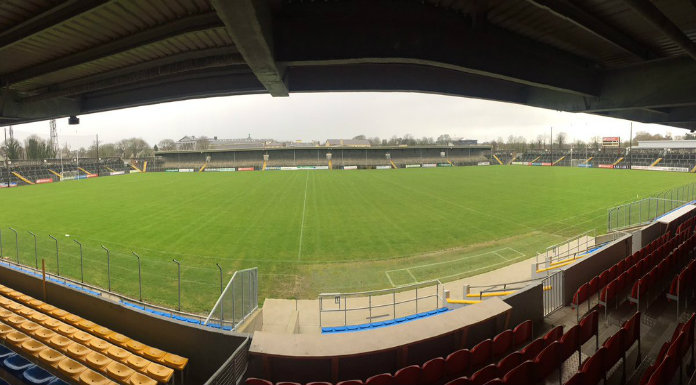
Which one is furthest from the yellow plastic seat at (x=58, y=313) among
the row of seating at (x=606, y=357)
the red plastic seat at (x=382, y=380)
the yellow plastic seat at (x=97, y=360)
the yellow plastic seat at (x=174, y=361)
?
the row of seating at (x=606, y=357)

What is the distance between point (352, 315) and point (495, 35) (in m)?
9.76

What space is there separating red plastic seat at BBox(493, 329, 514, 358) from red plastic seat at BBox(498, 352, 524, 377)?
479 mm

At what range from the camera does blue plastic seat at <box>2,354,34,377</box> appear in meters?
6.99

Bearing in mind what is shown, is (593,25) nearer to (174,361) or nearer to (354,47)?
(354,47)

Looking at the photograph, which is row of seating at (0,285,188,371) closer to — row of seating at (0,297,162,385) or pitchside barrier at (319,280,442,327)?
row of seating at (0,297,162,385)

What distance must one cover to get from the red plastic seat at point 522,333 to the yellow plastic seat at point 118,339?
756cm

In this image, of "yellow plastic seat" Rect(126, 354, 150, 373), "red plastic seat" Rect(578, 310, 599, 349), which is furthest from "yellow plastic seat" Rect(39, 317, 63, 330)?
"red plastic seat" Rect(578, 310, 599, 349)

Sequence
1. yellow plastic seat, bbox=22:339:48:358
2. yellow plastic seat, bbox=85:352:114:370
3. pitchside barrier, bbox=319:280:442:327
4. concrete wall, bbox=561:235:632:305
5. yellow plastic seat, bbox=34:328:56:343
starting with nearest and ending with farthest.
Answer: yellow plastic seat, bbox=85:352:114:370
yellow plastic seat, bbox=22:339:48:358
yellow plastic seat, bbox=34:328:56:343
concrete wall, bbox=561:235:632:305
pitchside barrier, bbox=319:280:442:327

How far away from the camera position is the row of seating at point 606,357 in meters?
4.55

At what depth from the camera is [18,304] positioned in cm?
921

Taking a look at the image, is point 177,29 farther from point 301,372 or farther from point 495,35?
point 301,372

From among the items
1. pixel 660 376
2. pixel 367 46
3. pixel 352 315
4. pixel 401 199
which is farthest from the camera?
pixel 401 199

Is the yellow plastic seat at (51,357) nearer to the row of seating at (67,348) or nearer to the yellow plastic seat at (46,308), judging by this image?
the row of seating at (67,348)

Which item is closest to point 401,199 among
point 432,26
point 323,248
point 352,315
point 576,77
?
point 323,248
